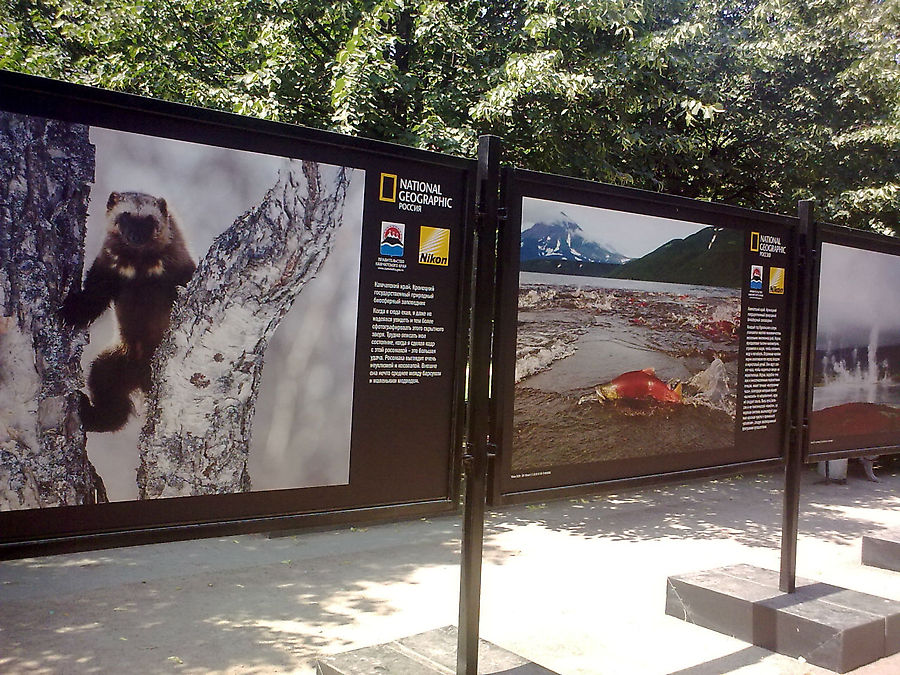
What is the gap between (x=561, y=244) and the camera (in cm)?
405

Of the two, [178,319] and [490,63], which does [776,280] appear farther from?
[490,63]

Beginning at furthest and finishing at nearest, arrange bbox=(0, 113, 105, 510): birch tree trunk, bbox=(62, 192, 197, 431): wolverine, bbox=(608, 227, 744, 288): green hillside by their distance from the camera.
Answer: bbox=(608, 227, 744, 288): green hillside < bbox=(62, 192, 197, 431): wolverine < bbox=(0, 113, 105, 510): birch tree trunk

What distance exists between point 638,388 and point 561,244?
90 centimetres

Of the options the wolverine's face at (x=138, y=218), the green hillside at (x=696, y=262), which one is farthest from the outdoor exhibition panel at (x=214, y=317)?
the green hillside at (x=696, y=262)

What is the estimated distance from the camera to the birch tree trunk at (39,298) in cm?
265

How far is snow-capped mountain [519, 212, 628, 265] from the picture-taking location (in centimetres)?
395

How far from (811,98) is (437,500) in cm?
1057

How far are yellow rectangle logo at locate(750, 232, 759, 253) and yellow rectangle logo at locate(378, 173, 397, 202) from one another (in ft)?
8.35

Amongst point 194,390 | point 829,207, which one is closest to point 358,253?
point 194,390

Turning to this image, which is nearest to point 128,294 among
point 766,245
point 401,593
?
point 766,245

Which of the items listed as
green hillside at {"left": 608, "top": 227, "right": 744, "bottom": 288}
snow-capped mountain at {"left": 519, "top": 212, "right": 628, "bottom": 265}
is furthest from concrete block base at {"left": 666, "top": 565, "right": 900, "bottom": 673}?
snow-capped mountain at {"left": 519, "top": 212, "right": 628, "bottom": 265}

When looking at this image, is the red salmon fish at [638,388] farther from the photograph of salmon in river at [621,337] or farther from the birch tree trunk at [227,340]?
the birch tree trunk at [227,340]

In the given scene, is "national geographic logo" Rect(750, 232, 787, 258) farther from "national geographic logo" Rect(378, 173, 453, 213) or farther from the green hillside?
"national geographic logo" Rect(378, 173, 453, 213)

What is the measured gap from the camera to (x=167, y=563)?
23.9ft
